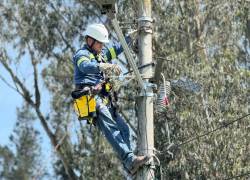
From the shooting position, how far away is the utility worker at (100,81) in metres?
5.17

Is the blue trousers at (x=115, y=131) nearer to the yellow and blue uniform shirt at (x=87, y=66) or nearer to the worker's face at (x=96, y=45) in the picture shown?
the yellow and blue uniform shirt at (x=87, y=66)

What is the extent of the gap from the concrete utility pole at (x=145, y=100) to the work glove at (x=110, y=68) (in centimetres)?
23

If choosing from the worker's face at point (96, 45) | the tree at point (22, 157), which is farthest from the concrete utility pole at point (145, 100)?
the tree at point (22, 157)

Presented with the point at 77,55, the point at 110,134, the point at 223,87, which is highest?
the point at 223,87

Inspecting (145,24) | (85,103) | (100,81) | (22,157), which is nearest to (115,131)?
(85,103)

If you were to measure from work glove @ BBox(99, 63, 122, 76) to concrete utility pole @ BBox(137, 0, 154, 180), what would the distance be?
233mm

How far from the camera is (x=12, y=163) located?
112 ft

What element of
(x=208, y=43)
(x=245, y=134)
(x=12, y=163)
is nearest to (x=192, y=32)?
(x=208, y=43)

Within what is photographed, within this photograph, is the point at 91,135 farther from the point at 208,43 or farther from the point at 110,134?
the point at 110,134

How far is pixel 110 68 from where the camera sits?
5.27 metres

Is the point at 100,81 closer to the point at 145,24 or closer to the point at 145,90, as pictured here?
the point at 145,90

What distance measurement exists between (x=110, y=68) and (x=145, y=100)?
0.41m

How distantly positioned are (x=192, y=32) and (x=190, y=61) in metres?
1.91

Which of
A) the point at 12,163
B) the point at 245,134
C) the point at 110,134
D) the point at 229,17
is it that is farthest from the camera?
the point at 12,163
